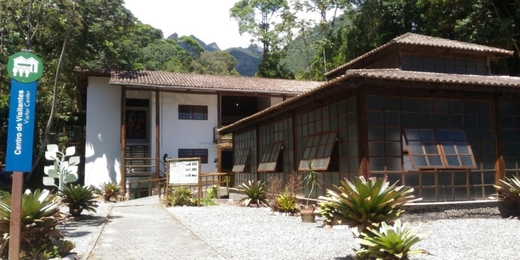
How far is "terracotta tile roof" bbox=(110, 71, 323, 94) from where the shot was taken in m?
25.9

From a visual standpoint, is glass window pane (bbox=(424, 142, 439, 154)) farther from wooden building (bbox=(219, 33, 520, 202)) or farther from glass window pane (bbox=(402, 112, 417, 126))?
glass window pane (bbox=(402, 112, 417, 126))

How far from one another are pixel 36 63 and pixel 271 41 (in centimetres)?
4358

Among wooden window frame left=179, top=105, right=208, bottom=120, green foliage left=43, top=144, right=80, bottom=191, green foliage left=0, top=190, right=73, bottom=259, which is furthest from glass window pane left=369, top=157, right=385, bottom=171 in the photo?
wooden window frame left=179, top=105, right=208, bottom=120

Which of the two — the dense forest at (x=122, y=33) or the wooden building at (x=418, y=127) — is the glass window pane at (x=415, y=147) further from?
the dense forest at (x=122, y=33)

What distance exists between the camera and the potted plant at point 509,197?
1168cm

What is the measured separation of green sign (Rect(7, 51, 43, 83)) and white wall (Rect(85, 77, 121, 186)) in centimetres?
2127

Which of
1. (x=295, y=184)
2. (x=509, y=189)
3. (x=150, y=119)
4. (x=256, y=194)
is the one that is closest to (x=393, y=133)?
(x=509, y=189)

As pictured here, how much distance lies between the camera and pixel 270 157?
17.8m

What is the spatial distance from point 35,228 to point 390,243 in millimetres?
5439

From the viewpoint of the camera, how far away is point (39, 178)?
1218 inches

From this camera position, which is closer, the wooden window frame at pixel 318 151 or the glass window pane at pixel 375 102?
the glass window pane at pixel 375 102

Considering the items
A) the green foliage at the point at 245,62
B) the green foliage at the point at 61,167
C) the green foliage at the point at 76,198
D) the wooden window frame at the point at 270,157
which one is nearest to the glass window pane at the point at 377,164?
the wooden window frame at the point at 270,157

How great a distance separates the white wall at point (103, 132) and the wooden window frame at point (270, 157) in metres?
11.4

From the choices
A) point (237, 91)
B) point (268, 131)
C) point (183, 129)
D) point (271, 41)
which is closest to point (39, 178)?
point (183, 129)
